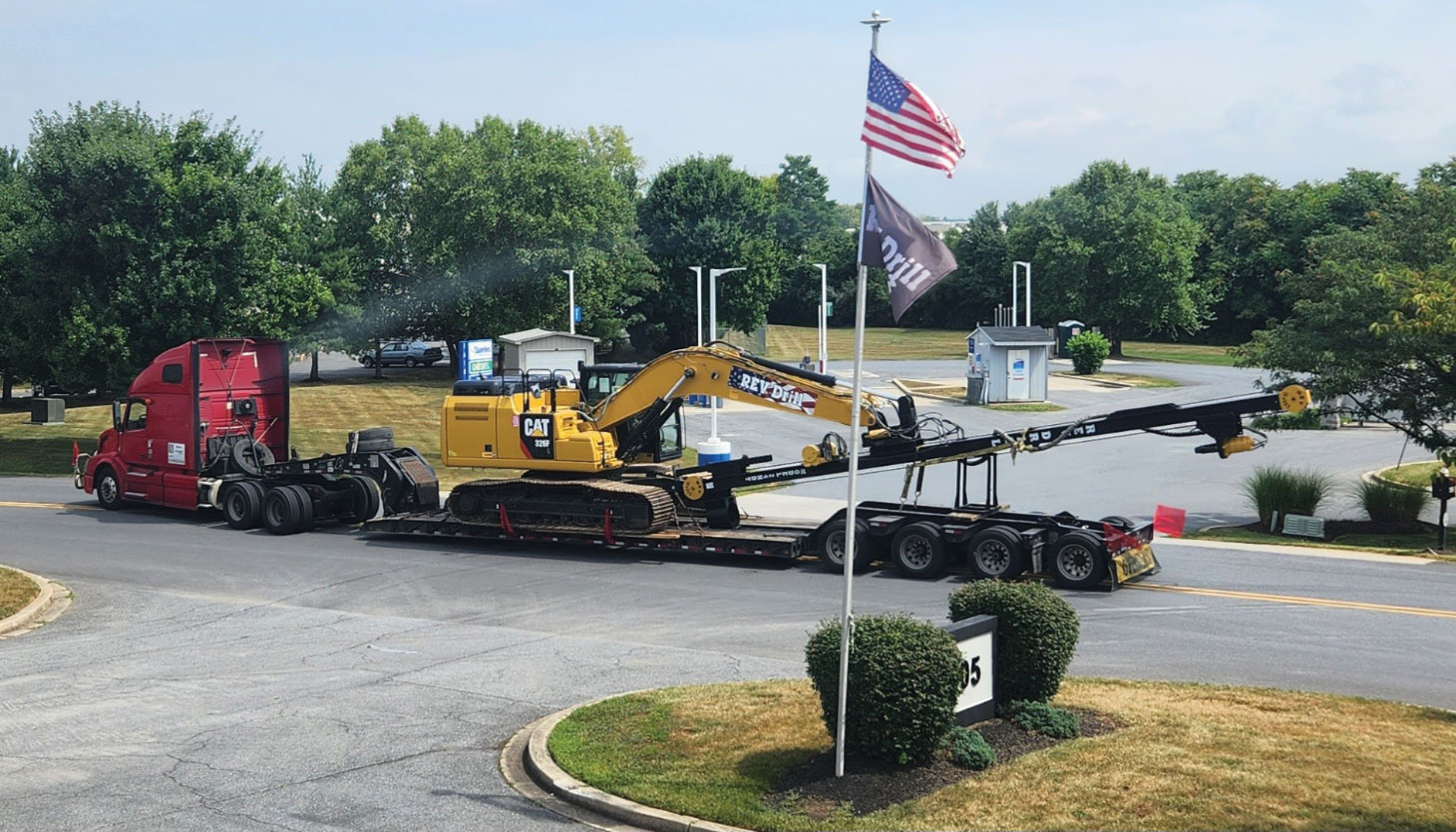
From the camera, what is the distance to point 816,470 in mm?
21094

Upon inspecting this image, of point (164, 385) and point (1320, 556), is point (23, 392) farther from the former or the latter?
point (1320, 556)

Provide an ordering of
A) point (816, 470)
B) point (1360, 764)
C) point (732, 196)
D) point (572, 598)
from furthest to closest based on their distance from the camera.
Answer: point (732, 196), point (816, 470), point (572, 598), point (1360, 764)

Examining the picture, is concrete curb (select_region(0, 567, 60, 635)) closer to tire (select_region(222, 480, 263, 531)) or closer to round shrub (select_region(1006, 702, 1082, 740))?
tire (select_region(222, 480, 263, 531))

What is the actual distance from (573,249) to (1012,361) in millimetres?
20819

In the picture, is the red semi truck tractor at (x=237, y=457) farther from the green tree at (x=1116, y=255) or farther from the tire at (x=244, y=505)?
the green tree at (x=1116, y=255)

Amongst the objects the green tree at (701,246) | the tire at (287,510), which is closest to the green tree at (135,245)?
the tire at (287,510)

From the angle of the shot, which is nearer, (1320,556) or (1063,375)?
(1320,556)

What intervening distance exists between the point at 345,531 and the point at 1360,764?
63.9ft

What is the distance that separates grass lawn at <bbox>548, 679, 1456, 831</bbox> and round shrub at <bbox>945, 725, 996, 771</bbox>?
15 cm

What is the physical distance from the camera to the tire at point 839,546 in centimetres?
2062

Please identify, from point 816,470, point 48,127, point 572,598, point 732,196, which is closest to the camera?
point 572,598

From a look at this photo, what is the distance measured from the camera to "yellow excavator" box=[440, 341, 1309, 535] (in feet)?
68.2

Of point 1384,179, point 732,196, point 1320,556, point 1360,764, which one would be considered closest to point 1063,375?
point 732,196

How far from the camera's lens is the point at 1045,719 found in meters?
11.1
